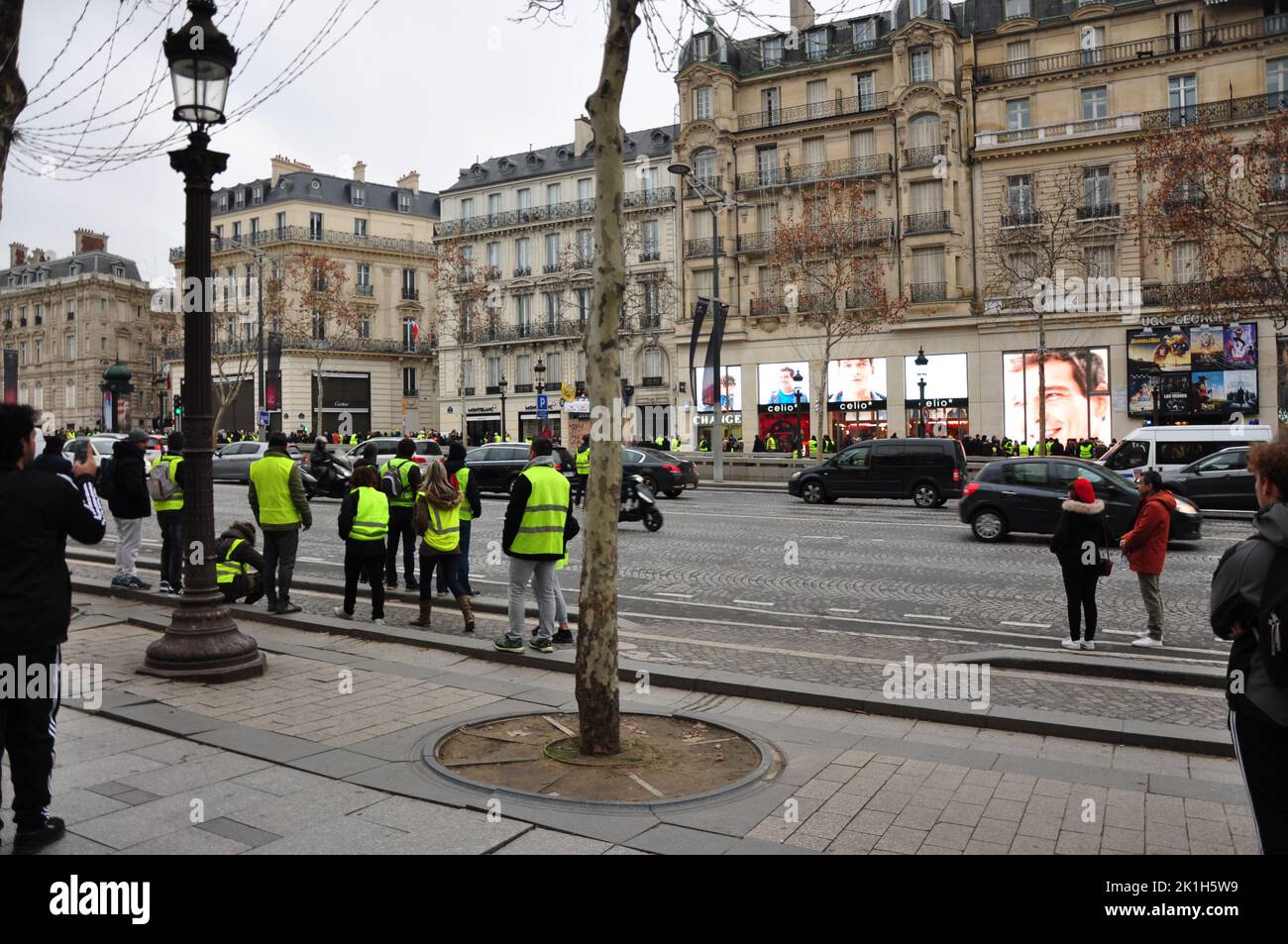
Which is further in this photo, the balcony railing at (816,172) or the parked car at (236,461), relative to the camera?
the balcony railing at (816,172)

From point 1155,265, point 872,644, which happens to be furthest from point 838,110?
point 872,644

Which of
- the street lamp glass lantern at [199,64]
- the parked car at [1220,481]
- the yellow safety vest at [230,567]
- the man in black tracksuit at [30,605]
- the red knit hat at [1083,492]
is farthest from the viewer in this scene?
the parked car at [1220,481]

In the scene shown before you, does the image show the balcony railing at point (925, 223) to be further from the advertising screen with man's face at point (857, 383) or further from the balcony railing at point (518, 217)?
the balcony railing at point (518, 217)

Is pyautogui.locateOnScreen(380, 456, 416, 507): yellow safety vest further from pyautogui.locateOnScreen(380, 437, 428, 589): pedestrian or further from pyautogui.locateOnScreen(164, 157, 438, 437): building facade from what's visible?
pyautogui.locateOnScreen(164, 157, 438, 437): building facade

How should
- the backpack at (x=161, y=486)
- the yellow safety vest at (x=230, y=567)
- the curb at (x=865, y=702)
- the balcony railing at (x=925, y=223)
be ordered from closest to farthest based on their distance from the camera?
the curb at (x=865, y=702)
the yellow safety vest at (x=230, y=567)
the backpack at (x=161, y=486)
the balcony railing at (x=925, y=223)

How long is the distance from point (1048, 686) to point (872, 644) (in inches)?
71.5

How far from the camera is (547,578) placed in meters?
8.69

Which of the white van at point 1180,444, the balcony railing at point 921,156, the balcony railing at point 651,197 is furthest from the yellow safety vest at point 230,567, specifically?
the balcony railing at point 651,197

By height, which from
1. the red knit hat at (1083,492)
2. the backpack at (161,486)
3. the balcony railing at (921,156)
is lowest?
the red knit hat at (1083,492)

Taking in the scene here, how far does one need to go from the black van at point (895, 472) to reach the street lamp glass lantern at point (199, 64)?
18.8m

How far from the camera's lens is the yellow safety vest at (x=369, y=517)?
9664mm

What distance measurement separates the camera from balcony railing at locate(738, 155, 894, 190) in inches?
1715
